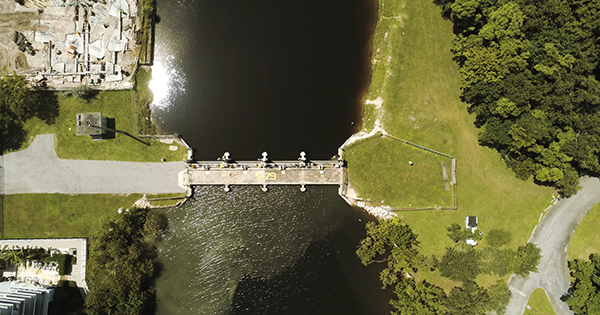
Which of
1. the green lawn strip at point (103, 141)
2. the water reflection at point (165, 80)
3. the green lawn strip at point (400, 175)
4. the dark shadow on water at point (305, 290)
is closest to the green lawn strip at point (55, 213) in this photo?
the green lawn strip at point (103, 141)

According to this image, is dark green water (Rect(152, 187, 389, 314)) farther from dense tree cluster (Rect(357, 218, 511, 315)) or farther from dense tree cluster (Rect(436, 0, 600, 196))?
dense tree cluster (Rect(436, 0, 600, 196))

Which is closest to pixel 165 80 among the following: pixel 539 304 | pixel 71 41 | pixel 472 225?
pixel 71 41

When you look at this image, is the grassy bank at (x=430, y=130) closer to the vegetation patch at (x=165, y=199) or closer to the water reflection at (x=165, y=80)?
the vegetation patch at (x=165, y=199)

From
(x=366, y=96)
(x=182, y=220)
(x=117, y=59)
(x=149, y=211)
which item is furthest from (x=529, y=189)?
(x=117, y=59)

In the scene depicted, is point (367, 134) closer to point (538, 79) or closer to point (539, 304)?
point (538, 79)

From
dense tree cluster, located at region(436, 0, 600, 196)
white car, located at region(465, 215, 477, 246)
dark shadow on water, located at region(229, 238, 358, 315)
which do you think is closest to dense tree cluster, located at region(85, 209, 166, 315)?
dark shadow on water, located at region(229, 238, 358, 315)
